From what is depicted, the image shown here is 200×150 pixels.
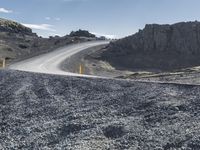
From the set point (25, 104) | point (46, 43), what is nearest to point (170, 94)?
point (25, 104)

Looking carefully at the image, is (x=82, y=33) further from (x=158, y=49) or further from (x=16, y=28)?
(x=158, y=49)

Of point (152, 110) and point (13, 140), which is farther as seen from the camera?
point (152, 110)

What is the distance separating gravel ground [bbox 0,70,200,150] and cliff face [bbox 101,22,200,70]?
42803 millimetres

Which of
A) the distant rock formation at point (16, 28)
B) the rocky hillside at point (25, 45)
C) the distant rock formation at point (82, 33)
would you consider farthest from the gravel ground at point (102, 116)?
the distant rock formation at point (16, 28)

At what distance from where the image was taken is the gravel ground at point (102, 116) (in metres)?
14.0

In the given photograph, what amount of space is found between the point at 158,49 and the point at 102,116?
2250 inches

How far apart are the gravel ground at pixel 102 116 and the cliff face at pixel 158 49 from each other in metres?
42.8

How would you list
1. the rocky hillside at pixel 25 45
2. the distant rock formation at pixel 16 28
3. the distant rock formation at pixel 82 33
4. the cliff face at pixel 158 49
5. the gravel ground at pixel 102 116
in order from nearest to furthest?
A: the gravel ground at pixel 102 116, the cliff face at pixel 158 49, the rocky hillside at pixel 25 45, the distant rock formation at pixel 82 33, the distant rock formation at pixel 16 28

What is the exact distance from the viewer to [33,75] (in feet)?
101

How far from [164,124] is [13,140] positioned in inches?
194

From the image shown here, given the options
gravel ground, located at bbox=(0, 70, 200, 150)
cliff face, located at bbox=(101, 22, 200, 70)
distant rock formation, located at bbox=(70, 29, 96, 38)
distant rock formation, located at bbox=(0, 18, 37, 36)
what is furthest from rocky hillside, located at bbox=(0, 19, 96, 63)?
gravel ground, located at bbox=(0, 70, 200, 150)

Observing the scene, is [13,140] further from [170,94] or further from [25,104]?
[170,94]

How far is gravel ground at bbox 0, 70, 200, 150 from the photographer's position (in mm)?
14047

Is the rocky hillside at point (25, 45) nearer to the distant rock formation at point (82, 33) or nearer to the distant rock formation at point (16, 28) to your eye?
the distant rock formation at point (16, 28)
